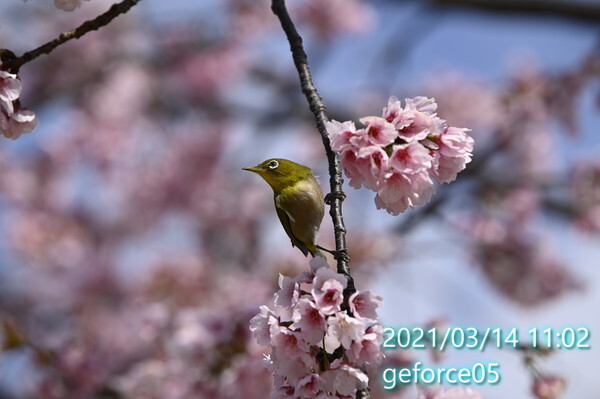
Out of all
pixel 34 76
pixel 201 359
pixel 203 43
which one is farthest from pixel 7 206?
pixel 201 359

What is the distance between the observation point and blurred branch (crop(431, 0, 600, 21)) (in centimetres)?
405

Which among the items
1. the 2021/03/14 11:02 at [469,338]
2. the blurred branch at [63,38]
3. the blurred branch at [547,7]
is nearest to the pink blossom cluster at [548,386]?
the 2021/03/14 11:02 at [469,338]

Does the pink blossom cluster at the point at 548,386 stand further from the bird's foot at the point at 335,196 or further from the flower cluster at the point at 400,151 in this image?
the bird's foot at the point at 335,196

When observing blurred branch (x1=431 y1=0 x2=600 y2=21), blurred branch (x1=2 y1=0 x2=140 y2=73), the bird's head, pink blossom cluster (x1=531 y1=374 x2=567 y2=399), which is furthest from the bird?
blurred branch (x1=431 y1=0 x2=600 y2=21)

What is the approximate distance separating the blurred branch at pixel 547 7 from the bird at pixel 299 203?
319 centimetres

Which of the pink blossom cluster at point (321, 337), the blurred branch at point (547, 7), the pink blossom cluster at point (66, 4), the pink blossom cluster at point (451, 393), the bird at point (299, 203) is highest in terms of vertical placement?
the blurred branch at point (547, 7)

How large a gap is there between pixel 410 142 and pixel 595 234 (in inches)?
186

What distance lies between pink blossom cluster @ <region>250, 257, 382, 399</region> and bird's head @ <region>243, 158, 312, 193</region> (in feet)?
0.95

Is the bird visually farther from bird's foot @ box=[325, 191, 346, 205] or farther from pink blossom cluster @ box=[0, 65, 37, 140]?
pink blossom cluster @ box=[0, 65, 37, 140]

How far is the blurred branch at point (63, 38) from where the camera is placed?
Answer: 1.48m

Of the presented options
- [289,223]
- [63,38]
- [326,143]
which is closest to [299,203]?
[289,223]

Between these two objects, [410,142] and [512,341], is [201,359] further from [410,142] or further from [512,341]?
[410,142]

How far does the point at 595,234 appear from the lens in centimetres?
553

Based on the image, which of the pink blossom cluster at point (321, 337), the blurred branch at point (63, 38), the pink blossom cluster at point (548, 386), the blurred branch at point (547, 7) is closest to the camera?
the pink blossom cluster at point (321, 337)
